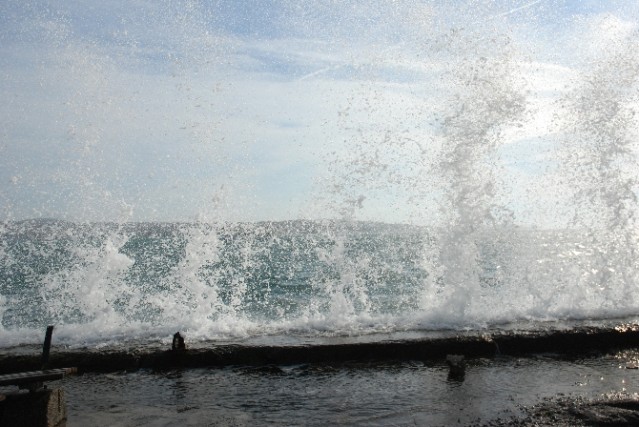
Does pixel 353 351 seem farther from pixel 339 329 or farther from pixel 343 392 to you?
pixel 339 329

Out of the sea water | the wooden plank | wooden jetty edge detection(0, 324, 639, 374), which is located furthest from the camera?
the sea water

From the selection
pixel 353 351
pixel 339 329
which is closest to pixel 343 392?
pixel 353 351

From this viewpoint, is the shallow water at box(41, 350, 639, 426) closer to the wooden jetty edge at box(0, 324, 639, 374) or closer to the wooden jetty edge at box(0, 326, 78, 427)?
the wooden jetty edge at box(0, 324, 639, 374)

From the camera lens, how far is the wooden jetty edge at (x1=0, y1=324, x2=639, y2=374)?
7.54m

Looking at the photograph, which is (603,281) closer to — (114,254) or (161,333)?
(161,333)

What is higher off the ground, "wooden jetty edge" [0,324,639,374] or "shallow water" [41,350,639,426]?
"wooden jetty edge" [0,324,639,374]

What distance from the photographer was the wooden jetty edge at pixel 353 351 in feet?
24.7

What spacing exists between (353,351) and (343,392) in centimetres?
160

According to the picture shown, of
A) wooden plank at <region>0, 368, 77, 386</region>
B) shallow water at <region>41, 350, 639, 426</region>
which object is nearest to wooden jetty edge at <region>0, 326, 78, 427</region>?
wooden plank at <region>0, 368, 77, 386</region>

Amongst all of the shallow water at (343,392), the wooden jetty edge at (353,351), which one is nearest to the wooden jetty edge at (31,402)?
the shallow water at (343,392)

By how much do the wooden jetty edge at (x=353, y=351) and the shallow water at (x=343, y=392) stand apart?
27cm

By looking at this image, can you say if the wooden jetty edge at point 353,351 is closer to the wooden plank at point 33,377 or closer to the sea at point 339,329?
the sea at point 339,329

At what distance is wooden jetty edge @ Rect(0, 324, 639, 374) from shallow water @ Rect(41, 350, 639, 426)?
27cm

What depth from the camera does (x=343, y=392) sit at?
6297 mm
